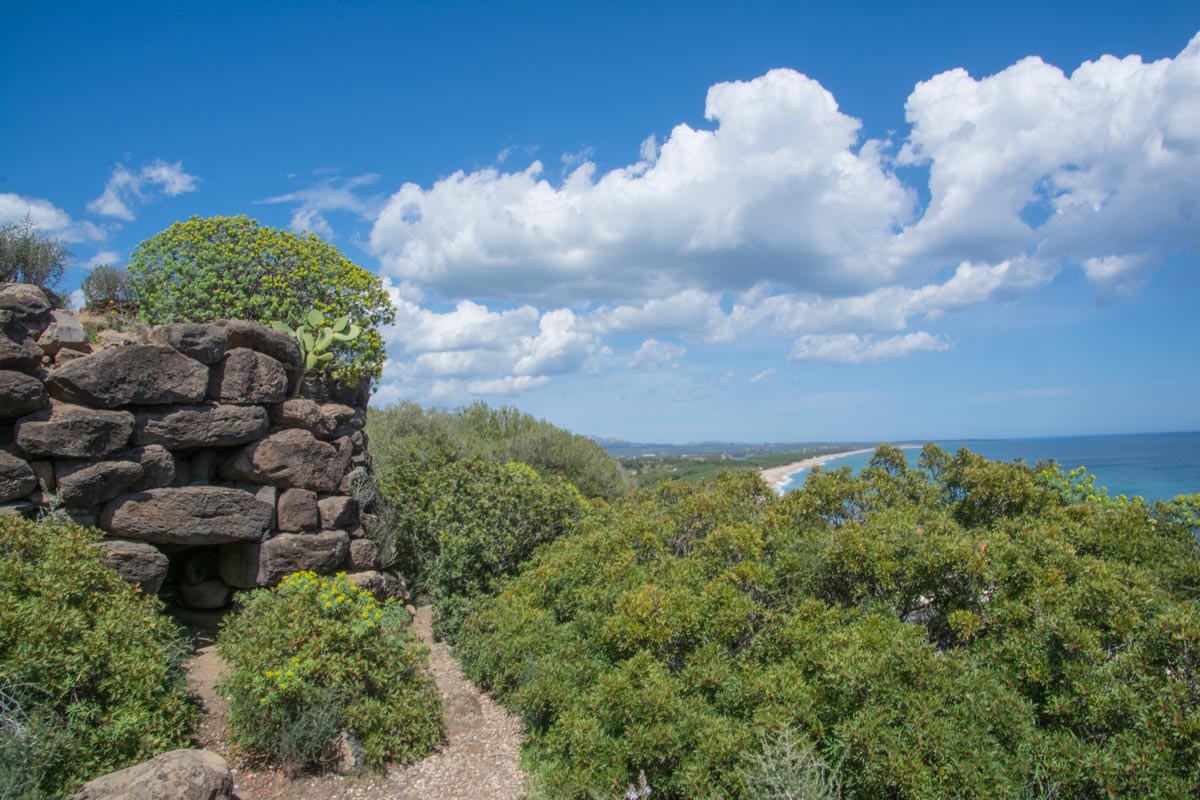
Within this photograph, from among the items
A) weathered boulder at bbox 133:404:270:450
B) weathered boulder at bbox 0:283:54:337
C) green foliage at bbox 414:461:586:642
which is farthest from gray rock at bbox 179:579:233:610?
weathered boulder at bbox 0:283:54:337

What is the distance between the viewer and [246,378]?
8.17m

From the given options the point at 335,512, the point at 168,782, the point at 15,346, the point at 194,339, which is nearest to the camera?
the point at 168,782

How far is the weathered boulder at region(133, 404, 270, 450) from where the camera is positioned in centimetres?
737

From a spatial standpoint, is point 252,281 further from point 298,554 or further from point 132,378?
point 298,554

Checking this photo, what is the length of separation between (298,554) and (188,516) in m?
1.42

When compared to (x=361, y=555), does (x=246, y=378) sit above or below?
above

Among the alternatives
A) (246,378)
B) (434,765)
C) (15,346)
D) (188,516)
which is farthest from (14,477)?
(434,765)

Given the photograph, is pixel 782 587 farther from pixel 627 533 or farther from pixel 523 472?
pixel 523 472

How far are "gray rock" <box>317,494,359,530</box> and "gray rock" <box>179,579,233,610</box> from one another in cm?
142

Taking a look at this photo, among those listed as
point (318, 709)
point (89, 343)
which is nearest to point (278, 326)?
point (89, 343)

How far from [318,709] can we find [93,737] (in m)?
1.67

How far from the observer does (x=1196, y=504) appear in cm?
753

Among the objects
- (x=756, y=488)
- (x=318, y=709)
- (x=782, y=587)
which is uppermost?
(x=756, y=488)

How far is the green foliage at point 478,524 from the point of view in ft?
33.2
